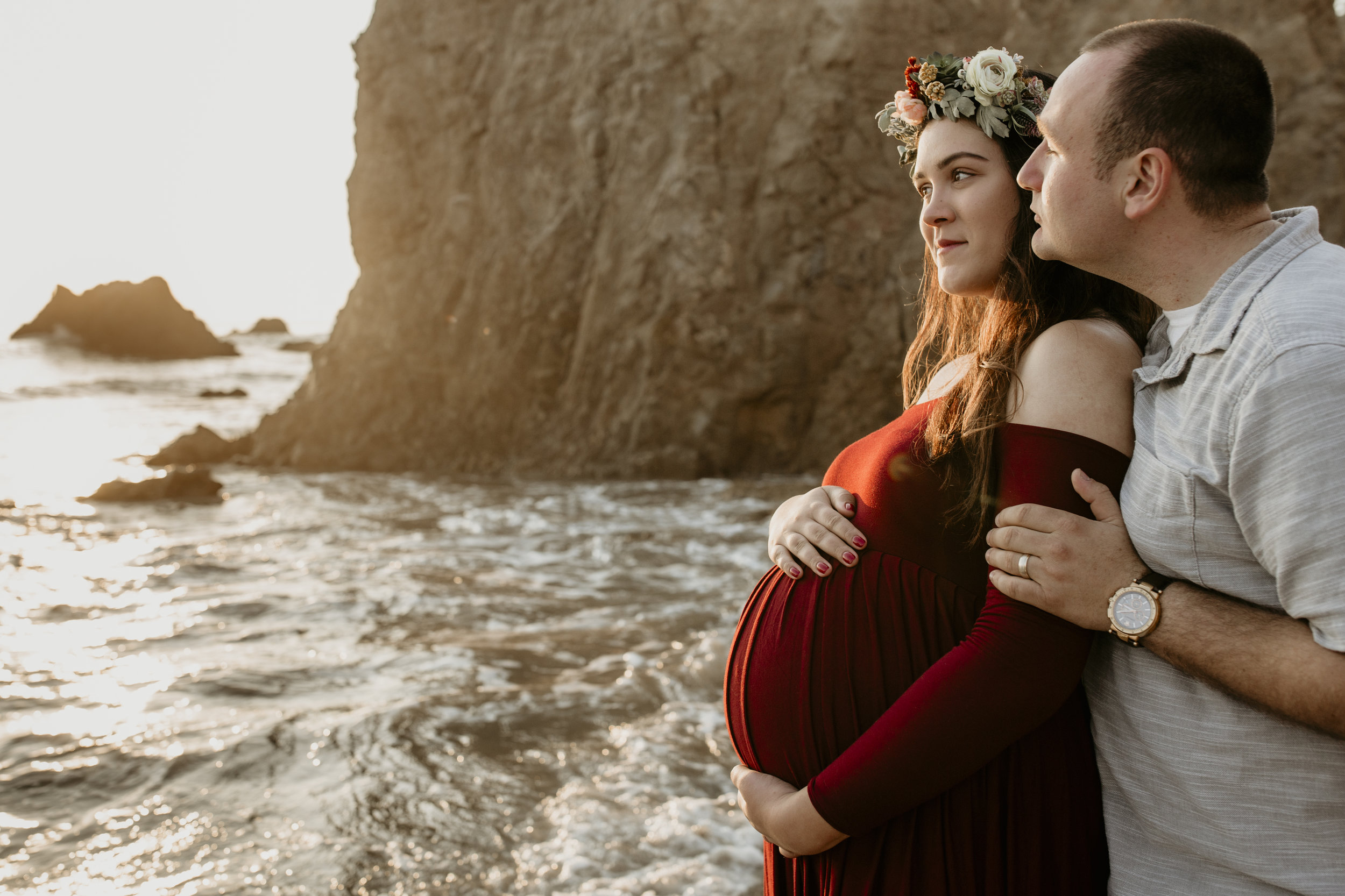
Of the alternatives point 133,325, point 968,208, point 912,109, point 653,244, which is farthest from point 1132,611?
point 133,325

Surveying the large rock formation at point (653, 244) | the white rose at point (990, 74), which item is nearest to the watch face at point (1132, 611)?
the white rose at point (990, 74)

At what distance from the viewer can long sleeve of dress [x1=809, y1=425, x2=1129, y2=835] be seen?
1.33m

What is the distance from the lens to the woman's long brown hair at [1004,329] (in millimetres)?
1460

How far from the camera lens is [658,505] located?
7.27 m

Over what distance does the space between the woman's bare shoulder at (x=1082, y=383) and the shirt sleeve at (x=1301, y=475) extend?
283 mm

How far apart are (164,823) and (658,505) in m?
4.61

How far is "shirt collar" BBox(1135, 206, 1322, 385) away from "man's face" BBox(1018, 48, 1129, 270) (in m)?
0.16

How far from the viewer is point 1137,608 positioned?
4.04 feet

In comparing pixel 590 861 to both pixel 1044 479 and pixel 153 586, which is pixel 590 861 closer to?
pixel 1044 479

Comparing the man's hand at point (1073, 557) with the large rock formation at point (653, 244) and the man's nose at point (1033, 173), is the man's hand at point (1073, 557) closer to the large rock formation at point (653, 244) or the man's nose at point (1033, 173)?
the man's nose at point (1033, 173)

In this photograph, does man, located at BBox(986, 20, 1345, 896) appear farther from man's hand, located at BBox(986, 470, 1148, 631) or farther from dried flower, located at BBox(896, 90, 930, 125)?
dried flower, located at BBox(896, 90, 930, 125)

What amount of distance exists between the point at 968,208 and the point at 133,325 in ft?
103

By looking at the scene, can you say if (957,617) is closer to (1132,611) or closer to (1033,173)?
(1132,611)

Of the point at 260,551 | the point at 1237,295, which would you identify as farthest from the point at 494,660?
the point at 1237,295
